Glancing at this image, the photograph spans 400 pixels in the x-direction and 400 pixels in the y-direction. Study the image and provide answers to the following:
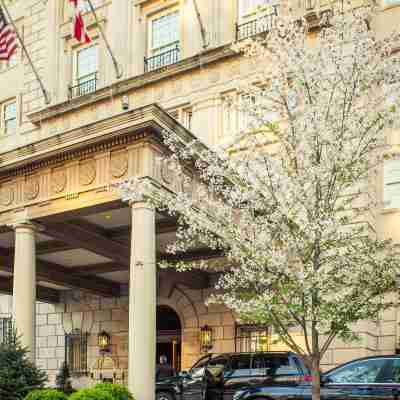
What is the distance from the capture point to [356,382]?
13203 millimetres

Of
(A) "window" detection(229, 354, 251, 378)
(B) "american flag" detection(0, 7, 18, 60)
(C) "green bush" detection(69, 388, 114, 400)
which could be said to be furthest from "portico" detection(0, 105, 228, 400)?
(B) "american flag" detection(0, 7, 18, 60)

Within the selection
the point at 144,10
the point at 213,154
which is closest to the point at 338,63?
the point at 213,154

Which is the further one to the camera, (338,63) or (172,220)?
(172,220)

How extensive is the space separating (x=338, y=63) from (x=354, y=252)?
3.36 m

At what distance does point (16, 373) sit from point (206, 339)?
10.6 meters

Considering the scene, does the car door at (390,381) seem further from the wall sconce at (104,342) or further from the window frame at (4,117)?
the window frame at (4,117)

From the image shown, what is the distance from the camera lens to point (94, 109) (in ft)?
94.8

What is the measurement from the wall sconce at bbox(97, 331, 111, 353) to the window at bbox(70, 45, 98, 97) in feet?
34.0

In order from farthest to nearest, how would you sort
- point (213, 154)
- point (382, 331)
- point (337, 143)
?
point (382, 331)
point (213, 154)
point (337, 143)

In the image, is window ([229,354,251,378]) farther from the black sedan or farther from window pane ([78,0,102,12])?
window pane ([78,0,102,12])

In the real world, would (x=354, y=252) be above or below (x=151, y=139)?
below

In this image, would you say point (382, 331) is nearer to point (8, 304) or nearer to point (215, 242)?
point (215, 242)

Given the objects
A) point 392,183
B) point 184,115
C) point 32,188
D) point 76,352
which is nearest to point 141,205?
point 32,188

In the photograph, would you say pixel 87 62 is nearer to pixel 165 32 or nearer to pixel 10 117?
pixel 165 32
